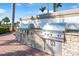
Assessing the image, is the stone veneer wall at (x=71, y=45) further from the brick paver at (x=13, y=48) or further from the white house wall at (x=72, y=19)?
the brick paver at (x=13, y=48)

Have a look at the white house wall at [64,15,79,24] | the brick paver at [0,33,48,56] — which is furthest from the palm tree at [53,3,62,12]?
the brick paver at [0,33,48,56]

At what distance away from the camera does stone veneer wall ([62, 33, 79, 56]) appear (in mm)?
2369

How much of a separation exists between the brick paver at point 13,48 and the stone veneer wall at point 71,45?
1.01ft

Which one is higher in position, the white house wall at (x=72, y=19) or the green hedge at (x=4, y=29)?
the white house wall at (x=72, y=19)

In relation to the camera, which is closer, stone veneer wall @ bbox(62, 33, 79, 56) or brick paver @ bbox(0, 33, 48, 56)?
stone veneer wall @ bbox(62, 33, 79, 56)

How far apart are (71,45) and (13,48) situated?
838 mm

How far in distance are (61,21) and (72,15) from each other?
7.5 inches

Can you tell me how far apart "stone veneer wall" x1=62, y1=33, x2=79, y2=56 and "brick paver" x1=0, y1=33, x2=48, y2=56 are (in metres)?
0.31

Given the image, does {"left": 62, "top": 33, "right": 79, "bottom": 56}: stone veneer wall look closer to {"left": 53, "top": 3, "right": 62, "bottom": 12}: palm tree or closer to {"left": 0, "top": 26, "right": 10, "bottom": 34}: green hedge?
{"left": 53, "top": 3, "right": 62, "bottom": 12}: palm tree

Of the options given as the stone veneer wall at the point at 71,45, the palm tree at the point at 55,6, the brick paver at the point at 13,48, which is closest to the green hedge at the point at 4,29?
the brick paver at the point at 13,48

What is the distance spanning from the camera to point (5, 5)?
252 centimetres

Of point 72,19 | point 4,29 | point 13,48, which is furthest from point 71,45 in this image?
point 4,29

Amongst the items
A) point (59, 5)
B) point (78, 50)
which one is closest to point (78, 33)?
point (78, 50)

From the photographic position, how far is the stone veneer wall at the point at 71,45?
2369 millimetres
